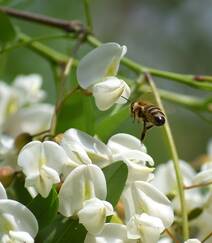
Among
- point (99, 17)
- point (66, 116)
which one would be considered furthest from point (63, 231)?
point (99, 17)

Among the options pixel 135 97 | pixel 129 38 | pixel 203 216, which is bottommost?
pixel 129 38

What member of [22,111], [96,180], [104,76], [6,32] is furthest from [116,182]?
[22,111]

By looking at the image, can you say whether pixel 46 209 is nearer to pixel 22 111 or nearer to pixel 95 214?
pixel 95 214

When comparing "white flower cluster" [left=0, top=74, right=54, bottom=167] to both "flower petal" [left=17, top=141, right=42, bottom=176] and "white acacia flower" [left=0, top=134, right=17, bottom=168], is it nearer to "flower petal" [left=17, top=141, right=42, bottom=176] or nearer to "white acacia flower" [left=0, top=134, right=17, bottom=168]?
"white acacia flower" [left=0, top=134, right=17, bottom=168]

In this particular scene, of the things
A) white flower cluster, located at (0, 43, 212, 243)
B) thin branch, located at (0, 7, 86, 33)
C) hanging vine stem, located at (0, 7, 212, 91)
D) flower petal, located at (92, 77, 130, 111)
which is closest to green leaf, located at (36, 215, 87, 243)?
white flower cluster, located at (0, 43, 212, 243)

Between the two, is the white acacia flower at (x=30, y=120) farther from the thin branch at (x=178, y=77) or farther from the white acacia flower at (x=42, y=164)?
the white acacia flower at (x=42, y=164)

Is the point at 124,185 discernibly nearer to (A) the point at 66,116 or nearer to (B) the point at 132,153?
(B) the point at 132,153
